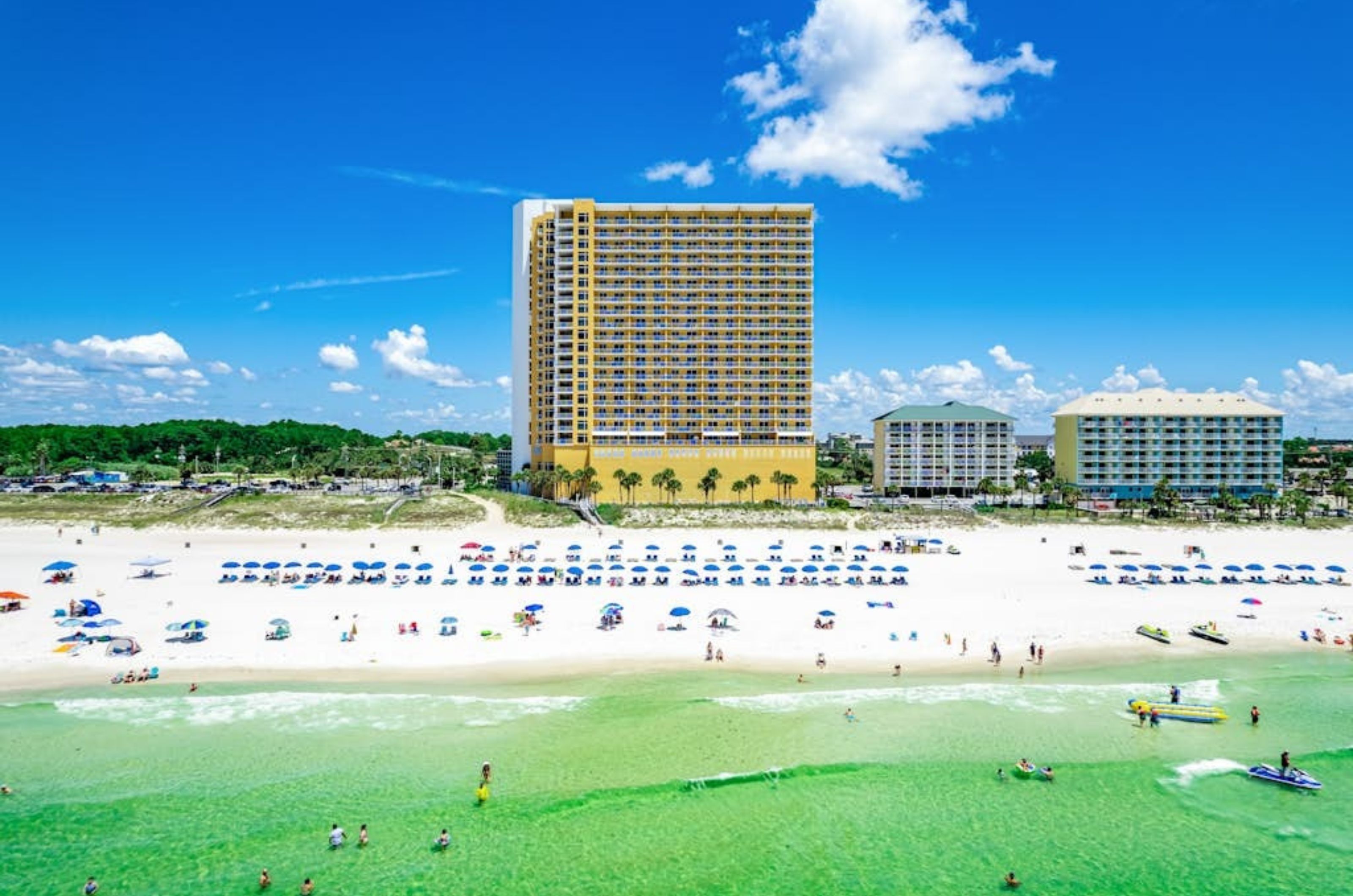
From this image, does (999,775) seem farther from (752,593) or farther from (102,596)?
(102,596)

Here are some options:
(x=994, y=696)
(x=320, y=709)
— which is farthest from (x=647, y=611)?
(x=994, y=696)

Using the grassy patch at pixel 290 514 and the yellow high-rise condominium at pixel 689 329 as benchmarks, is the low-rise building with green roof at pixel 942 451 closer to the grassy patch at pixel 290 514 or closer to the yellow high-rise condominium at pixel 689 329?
the yellow high-rise condominium at pixel 689 329

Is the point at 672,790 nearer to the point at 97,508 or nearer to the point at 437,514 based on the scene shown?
the point at 437,514

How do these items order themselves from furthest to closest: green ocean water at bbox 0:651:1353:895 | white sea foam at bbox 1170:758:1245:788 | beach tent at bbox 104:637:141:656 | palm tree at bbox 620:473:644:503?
palm tree at bbox 620:473:644:503 → beach tent at bbox 104:637:141:656 → white sea foam at bbox 1170:758:1245:788 → green ocean water at bbox 0:651:1353:895

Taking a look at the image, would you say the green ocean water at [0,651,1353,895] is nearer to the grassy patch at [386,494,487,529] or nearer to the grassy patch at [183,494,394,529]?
the grassy patch at [386,494,487,529]

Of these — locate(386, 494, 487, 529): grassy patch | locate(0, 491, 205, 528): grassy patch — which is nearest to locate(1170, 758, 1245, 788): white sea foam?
locate(386, 494, 487, 529): grassy patch

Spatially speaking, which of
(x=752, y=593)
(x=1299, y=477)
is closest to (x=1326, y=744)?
(x=752, y=593)

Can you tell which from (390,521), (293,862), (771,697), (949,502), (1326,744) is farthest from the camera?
(949,502)

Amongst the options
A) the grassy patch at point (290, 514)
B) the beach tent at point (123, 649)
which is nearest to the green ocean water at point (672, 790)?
the beach tent at point (123, 649)
